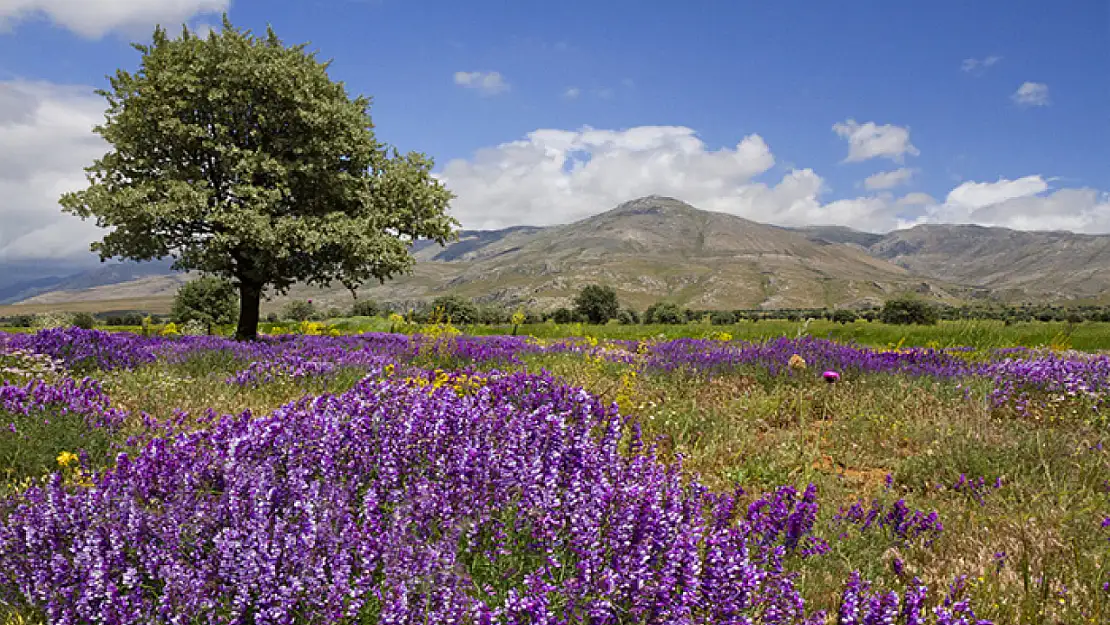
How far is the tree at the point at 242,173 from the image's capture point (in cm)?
1381

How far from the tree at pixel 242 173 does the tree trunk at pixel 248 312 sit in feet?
0.10

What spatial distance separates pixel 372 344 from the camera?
1272 cm

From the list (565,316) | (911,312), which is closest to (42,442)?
(911,312)

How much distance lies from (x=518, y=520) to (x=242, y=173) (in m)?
14.5

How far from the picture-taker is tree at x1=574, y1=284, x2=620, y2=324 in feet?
143

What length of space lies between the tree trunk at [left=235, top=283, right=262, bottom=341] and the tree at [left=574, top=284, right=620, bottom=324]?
1106 inches

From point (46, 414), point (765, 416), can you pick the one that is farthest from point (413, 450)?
point (765, 416)

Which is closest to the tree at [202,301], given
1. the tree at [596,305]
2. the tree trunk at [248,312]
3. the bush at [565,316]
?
the tree trunk at [248,312]

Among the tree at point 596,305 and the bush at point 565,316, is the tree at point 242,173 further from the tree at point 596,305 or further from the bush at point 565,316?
the tree at point 596,305

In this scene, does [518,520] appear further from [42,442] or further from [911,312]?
[911,312]

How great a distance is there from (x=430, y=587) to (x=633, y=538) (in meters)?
0.87

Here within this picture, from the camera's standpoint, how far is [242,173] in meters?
14.4

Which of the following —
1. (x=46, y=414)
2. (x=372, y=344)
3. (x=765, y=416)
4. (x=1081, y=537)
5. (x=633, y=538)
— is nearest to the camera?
(x=633, y=538)

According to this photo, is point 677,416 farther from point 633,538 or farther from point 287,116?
point 287,116
